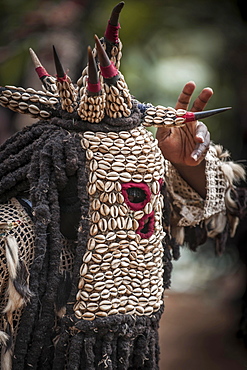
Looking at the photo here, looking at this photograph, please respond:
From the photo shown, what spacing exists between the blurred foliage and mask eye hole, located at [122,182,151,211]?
1.68 metres

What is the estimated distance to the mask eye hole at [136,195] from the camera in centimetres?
103

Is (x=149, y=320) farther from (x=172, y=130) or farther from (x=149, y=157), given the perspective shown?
(x=172, y=130)

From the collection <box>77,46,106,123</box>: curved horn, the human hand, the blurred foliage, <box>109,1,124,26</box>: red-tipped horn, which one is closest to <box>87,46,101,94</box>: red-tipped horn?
<box>77,46,106,123</box>: curved horn

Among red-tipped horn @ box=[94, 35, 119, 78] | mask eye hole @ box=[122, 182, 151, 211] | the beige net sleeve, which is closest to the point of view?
red-tipped horn @ box=[94, 35, 119, 78]

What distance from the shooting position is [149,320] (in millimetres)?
1062

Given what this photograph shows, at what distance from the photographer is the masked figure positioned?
98cm

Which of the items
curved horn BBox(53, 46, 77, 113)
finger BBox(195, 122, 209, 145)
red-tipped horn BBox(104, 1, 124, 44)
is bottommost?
finger BBox(195, 122, 209, 145)

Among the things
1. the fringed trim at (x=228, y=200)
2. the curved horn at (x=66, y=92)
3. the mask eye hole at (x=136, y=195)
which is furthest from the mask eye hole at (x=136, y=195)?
the fringed trim at (x=228, y=200)

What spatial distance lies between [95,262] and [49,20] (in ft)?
6.83

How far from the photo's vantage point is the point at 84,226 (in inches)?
39.6

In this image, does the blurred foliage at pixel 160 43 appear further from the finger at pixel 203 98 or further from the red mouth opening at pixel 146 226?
the red mouth opening at pixel 146 226

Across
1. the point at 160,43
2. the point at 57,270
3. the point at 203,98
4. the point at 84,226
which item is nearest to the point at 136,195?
the point at 84,226

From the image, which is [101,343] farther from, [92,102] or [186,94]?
[186,94]

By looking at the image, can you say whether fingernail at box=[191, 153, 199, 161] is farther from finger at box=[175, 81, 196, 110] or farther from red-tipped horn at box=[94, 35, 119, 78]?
red-tipped horn at box=[94, 35, 119, 78]
